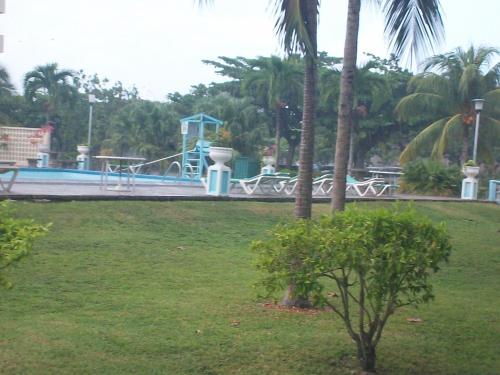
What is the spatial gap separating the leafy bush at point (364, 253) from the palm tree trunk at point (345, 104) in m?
2.49

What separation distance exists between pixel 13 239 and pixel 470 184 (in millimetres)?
18380

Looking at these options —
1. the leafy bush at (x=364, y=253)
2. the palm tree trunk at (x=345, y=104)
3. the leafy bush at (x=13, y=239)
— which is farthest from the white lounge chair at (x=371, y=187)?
A: the leafy bush at (x=13, y=239)

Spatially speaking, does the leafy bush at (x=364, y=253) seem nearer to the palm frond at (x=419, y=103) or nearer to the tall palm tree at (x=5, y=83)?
the palm frond at (x=419, y=103)

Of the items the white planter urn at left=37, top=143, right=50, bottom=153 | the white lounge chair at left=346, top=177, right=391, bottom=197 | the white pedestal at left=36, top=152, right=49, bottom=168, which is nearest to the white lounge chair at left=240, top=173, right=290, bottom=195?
the white lounge chair at left=346, top=177, right=391, bottom=197

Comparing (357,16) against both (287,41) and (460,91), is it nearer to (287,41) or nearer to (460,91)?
(287,41)

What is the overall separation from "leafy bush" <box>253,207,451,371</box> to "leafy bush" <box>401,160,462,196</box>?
59.0 feet

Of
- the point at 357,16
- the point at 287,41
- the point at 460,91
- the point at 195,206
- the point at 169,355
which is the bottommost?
the point at 169,355

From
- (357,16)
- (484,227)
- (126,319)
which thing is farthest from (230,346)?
(484,227)

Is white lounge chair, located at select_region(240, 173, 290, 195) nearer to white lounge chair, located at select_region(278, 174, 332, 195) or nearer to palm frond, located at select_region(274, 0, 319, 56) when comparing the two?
white lounge chair, located at select_region(278, 174, 332, 195)

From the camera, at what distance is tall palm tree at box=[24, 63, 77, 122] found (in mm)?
33781

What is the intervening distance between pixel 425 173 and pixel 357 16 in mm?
15581

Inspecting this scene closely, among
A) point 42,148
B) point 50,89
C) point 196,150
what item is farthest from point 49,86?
point 196,150

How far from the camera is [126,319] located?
594cm

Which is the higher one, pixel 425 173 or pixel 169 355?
pixel 425 173
